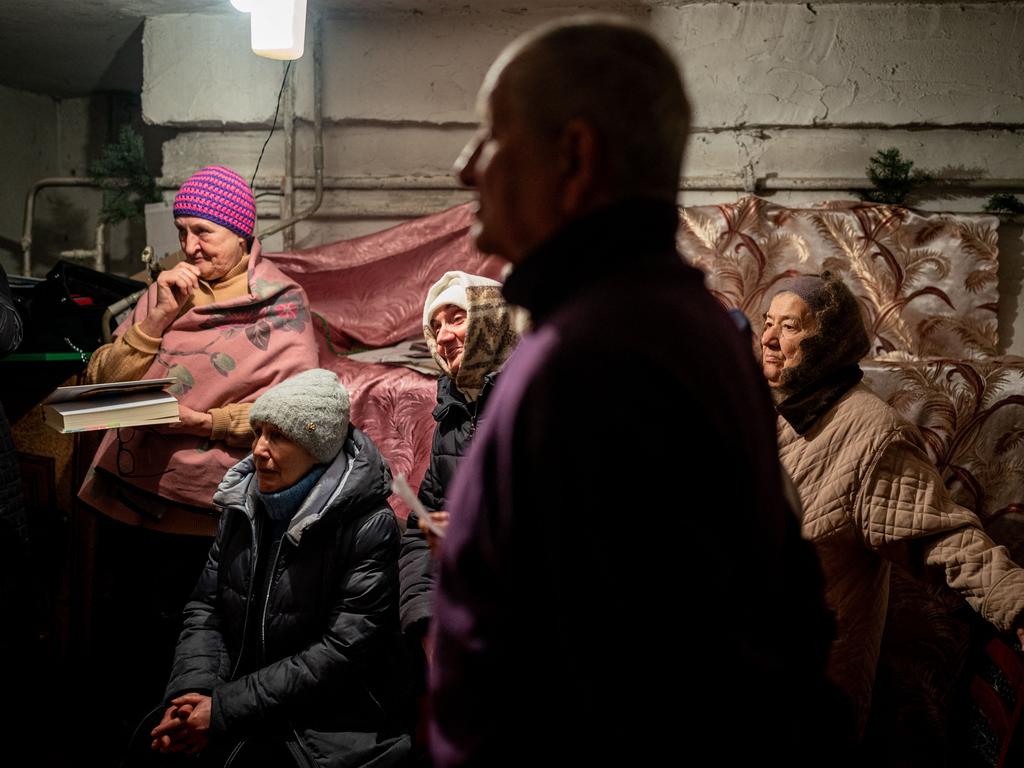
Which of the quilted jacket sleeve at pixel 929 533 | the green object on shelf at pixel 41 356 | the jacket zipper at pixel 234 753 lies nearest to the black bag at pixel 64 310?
the green object on shelf at pixel 41 356

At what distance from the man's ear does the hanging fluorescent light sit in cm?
228

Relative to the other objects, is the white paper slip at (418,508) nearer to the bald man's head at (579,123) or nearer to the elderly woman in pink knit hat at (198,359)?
the bald man's head at (579,123)

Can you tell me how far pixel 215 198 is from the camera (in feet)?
8.76

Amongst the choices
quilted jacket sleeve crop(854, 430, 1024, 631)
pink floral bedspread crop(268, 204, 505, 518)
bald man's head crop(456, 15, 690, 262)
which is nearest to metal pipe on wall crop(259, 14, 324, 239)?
pink floral bedspread crop(268, 204, 505, 518)

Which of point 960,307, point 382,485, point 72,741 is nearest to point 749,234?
point 960,307

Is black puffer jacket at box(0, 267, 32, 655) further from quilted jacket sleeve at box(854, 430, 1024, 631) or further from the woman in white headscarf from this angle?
quilted jacket sleeve at box(854, 430, 1024, 631)

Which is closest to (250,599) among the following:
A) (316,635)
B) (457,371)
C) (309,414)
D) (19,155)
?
(316,635)

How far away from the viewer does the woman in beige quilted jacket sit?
69.9 inches

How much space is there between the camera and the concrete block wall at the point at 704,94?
3.52 metres

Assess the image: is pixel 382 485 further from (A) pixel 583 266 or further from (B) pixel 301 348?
(A) pixel 583 266

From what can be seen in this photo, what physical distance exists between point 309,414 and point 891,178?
260 centimetres

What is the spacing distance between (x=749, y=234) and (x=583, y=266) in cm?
268

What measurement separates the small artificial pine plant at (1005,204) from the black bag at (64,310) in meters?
3.52

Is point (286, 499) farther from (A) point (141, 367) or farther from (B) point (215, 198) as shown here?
(B) point (215, 198)
